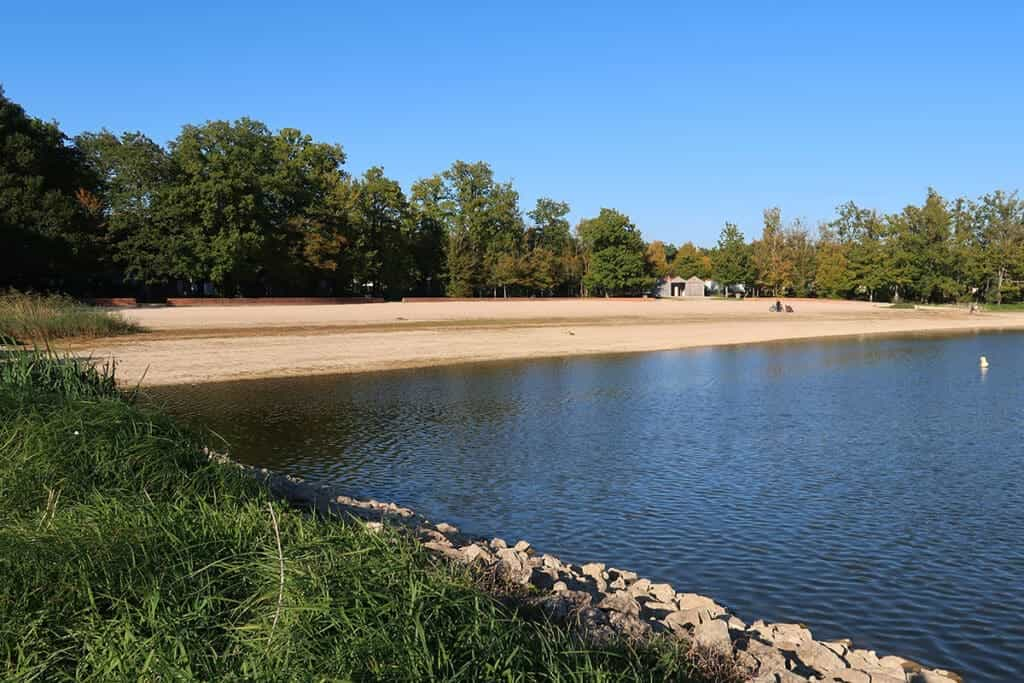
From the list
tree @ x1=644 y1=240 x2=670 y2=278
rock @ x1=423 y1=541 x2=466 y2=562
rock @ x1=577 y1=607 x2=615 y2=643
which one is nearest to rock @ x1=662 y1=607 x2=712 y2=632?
rock @ x1=577 y1=607 x2=615 y2=643

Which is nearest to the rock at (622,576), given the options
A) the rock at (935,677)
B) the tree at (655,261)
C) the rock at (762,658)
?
the rock at (762,658)

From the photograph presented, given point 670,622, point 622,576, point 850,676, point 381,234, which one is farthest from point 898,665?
point 381,234

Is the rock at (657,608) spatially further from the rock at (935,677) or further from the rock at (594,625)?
the rock at (935,677)

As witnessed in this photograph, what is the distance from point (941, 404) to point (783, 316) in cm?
5025

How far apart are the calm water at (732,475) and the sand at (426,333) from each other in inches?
172

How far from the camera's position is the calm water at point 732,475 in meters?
8.55

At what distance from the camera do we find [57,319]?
31.6 meters

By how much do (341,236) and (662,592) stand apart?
71.7 meters

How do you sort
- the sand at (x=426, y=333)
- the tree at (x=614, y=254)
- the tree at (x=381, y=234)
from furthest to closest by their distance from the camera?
the tree at (x=614, y=254) → the tree at (x=381, y=234) → the sand at (x=426, y=333)

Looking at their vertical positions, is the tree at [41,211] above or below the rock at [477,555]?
above

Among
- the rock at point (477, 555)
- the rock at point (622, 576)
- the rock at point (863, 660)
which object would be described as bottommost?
the rock at point (863, 660)

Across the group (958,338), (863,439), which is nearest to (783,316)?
(958,338)

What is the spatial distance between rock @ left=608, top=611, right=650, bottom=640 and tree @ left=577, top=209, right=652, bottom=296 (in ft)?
315

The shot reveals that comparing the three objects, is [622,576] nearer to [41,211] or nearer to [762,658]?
[762,658]
